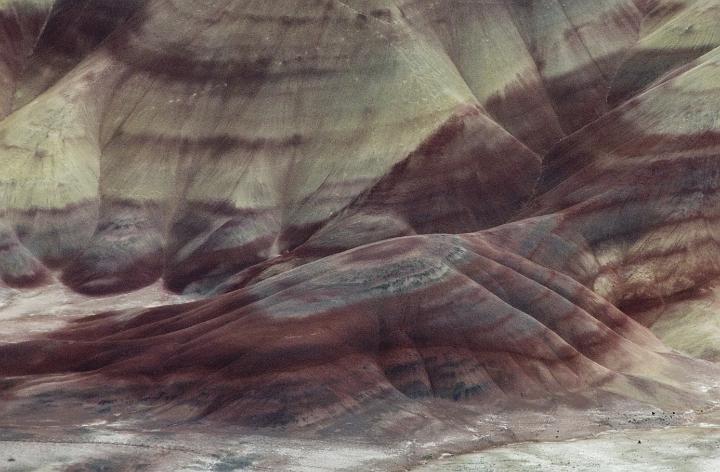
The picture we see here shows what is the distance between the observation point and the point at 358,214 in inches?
2660

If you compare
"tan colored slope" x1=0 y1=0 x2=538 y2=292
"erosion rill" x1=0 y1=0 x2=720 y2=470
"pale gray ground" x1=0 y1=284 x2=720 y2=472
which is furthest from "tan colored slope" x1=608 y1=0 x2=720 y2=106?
"pale gray ground" x1=0 y1=284 x2=720 y2=472

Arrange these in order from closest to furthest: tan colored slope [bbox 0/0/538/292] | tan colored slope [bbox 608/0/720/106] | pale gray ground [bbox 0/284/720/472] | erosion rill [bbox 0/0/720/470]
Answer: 1. pale gray ground [bbox 0/284/720/472]
2. erosion rill [bbox 0/0/720/470]
3. tan colored slope [bbox 0/0/538/292]
4. tan colored slope [bbox 608/0/720/106]

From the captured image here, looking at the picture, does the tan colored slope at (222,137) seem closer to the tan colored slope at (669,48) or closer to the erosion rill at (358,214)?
the erosion rill at (358,214)

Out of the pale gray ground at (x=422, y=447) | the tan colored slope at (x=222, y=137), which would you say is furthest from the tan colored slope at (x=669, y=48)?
the pale gray ground at (x=422, y=447)

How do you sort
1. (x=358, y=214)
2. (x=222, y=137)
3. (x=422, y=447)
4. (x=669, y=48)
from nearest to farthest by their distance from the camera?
(x=422, y=447), (x=358, y=214), (x=222, y=137), (x=669, y=48)

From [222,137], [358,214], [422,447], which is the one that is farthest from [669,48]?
[422,447]

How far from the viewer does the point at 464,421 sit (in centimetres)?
4781

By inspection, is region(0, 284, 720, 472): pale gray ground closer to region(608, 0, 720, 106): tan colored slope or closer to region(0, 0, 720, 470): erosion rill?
region(0, 0, 720, 470): erosion rill

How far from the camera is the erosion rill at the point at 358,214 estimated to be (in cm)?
4831

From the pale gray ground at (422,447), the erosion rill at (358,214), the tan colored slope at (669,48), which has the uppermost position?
the tan colored slope at (669,48)

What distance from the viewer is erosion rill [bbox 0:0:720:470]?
48.3 m

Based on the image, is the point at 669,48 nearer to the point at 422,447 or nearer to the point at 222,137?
the point at 222,137

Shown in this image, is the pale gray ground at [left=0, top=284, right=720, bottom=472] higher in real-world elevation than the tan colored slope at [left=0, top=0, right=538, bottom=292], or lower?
lower

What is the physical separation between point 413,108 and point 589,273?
1383 cm
